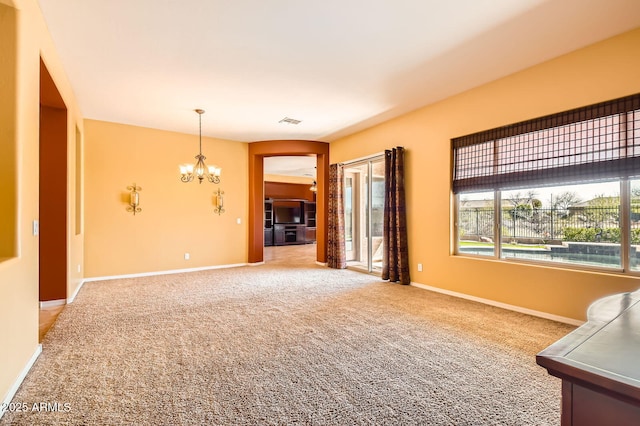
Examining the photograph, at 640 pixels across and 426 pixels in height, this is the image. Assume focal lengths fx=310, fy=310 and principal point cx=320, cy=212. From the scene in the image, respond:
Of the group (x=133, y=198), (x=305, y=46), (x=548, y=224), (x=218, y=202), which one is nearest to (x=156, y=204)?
(x=133, y=198)

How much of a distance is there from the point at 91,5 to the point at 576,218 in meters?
5.19

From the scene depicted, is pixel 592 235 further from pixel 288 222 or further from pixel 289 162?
pixel 288 222

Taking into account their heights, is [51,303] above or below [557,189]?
below

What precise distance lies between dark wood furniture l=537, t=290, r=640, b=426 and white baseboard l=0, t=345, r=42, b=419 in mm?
2795

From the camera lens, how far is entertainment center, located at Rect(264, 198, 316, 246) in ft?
41.3

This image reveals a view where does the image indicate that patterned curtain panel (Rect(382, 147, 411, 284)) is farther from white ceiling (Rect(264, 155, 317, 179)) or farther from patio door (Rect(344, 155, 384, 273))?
white ceiling (Rect(264, 155, 317, 179))

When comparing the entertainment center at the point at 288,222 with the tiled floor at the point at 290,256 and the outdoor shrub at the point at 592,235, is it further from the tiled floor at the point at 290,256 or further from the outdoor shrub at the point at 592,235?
the outdoor shrub at the point at 592,235

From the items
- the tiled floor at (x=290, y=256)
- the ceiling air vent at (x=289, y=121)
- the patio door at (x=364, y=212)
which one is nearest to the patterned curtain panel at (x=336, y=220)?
the patio door at (x=364, y=212)

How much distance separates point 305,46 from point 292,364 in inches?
119

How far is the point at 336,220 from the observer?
6.79m

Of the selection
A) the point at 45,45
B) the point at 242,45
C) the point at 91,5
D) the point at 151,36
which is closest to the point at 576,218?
the point at 242,45

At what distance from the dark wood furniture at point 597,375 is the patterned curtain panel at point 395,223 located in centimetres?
433

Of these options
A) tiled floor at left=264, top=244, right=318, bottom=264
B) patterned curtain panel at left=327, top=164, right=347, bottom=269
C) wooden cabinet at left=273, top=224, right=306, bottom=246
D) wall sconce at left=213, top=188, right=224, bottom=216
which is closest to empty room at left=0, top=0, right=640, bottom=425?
patterned curtain panel at left=327, top=164, right=347, bottom=269

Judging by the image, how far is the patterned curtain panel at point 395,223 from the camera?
5.22m
